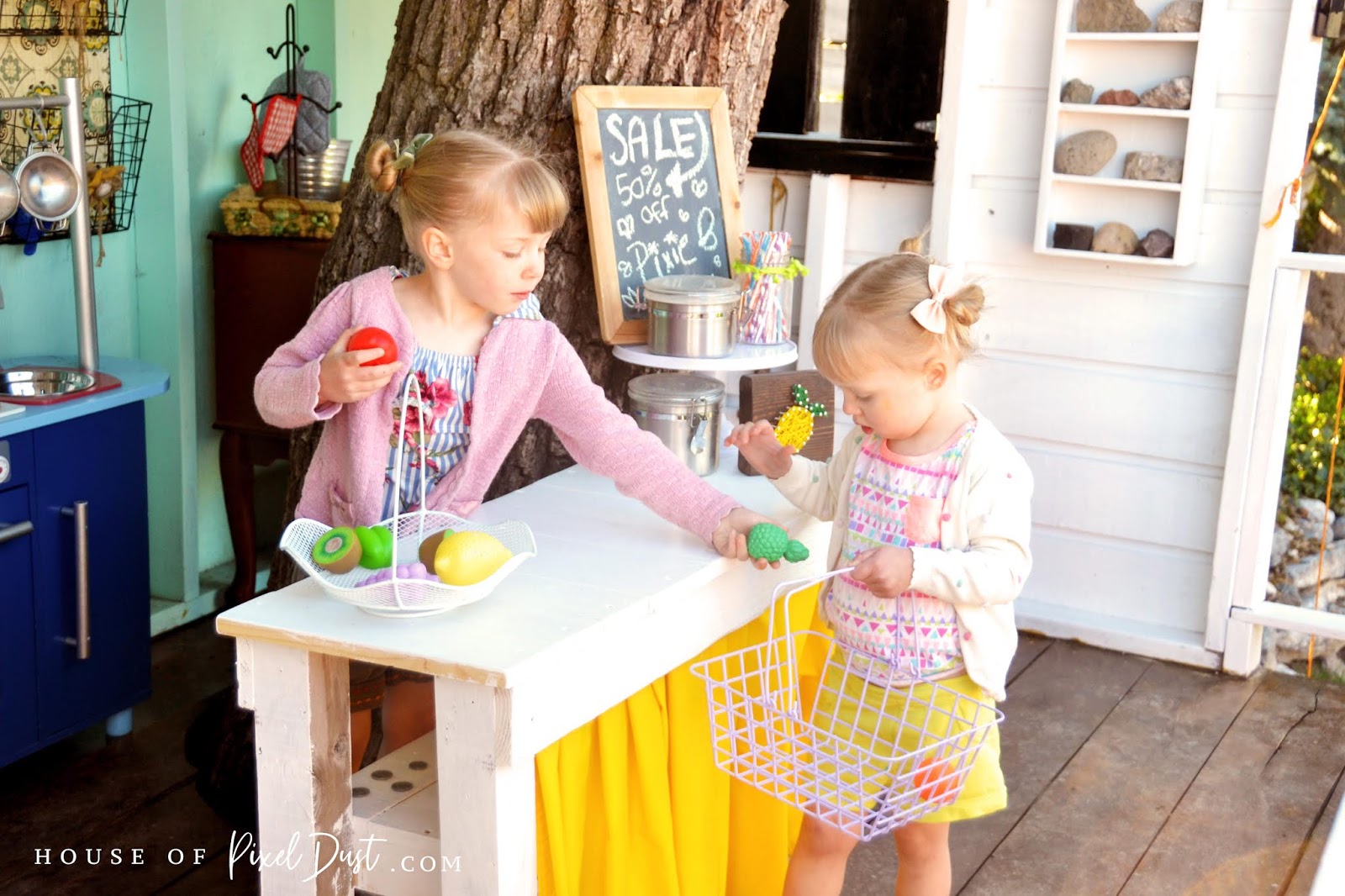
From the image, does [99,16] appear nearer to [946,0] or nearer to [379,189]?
[379,189]

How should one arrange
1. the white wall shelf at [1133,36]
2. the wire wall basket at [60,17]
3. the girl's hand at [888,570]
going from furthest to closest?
1. the white wall shelf at [1133,36]
2. the wire wall basket at [60,17]
3. the girl's hand at [888,570]

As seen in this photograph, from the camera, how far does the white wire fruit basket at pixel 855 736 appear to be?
186cm

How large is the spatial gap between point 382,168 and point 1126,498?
2.30 meters

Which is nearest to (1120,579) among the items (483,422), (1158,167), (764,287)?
(1158,167)

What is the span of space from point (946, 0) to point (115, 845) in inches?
106

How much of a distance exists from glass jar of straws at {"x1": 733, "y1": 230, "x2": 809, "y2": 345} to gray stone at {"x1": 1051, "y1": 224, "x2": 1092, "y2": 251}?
1.21 metres

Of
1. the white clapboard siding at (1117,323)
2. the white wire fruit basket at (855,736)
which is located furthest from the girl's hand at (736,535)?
the white clapboard siding at (1117,323)

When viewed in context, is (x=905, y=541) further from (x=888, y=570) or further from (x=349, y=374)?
(x=349, y=374)

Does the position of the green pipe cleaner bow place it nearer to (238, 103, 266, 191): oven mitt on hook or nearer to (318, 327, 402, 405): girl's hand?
(318, 327, 402, 405): girl's hand

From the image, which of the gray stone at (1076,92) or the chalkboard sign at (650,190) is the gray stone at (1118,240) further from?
the chalkboard sign at (650,190)

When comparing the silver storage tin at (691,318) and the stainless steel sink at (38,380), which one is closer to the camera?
the silver storage tin at (691,318)

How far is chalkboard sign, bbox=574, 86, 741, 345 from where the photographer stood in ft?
8.37

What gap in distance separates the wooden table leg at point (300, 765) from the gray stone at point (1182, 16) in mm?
2500

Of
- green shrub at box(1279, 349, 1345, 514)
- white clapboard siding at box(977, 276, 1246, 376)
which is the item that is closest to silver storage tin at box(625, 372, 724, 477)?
white clapboard siding at box(977, 276, 1246, 376)
